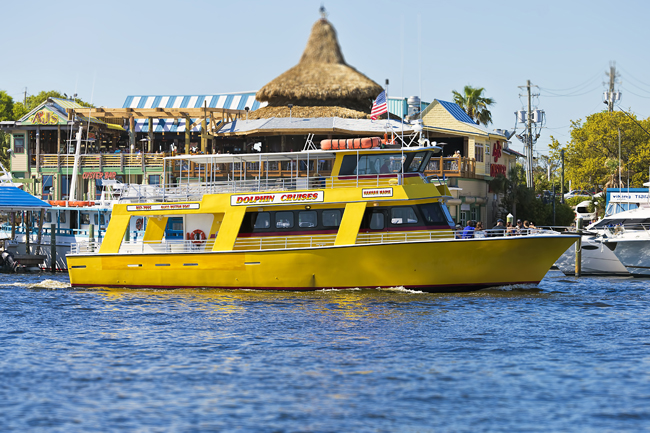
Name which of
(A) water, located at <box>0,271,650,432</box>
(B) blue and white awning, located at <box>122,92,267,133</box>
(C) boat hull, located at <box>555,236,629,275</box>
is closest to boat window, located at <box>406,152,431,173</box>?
(A) water, located at <box>0,271,650,432</box>

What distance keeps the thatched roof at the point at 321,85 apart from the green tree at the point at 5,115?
3174cm

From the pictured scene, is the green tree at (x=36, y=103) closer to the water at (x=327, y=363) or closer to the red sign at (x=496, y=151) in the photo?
the red sign at (x=496, y=151)

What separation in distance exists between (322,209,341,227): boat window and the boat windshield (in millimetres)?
1764

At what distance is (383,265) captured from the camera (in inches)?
984

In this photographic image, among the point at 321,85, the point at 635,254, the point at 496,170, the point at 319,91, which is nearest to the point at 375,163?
the point at 635,254

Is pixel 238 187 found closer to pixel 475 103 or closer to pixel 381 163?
pixel 381 163

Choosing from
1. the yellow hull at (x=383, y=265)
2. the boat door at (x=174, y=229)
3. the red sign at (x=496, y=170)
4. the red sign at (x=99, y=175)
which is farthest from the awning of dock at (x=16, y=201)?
the red sign at (x=496, y=170)

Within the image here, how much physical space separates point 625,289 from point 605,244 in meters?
6.52

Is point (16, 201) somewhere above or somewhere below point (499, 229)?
above

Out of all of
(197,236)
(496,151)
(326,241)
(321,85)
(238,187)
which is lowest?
(326,241)

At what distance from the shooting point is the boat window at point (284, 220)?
26.5 m

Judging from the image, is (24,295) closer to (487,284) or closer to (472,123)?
(487,284)

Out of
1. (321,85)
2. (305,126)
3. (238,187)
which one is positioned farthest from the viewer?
(321,85)

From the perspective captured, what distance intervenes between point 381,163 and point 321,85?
24.1m
